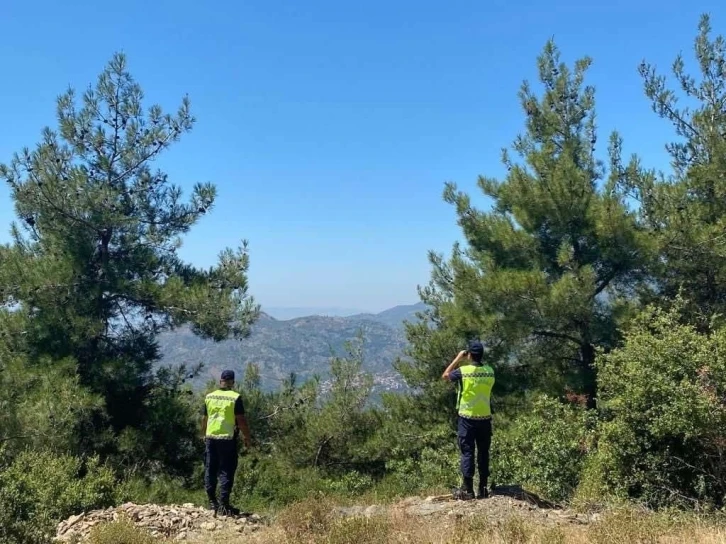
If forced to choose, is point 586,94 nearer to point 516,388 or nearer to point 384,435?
point 516,388

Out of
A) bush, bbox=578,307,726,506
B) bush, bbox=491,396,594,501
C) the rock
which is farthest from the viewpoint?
bush, bbox=491,396,594,501

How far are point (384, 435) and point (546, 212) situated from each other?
6.78 metres

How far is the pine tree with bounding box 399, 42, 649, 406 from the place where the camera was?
1134 centimetres

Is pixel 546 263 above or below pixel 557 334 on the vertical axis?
above

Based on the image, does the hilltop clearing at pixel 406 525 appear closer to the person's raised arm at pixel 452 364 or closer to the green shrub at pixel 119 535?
the green shrub at pixel 119 535

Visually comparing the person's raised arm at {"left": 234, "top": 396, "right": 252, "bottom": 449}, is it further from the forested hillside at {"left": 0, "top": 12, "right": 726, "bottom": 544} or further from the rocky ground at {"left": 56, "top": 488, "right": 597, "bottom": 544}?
the forested hillside at {"left": 0, "top": 12, "right": 726, "bottom": 544}

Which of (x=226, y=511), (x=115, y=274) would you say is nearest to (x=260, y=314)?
(x=115, y=274)

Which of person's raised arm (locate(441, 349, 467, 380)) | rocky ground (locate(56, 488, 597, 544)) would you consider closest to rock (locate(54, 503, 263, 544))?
rocky ground (locate(56, 488, 597, 544))

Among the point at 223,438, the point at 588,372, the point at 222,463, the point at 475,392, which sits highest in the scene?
the point at 588,372

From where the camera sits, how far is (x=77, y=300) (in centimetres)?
1168

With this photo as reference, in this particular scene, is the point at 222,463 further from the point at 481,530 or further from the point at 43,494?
the point at 481,530

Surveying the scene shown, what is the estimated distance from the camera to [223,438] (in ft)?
21.8

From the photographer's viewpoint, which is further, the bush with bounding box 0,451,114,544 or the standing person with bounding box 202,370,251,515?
the standing person with bounding box 202,370,251,515

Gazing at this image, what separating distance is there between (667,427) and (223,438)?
5087 mm
